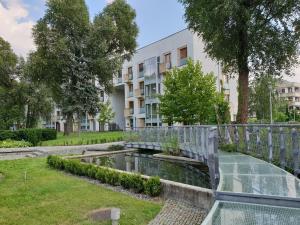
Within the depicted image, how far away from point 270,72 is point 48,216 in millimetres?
13182

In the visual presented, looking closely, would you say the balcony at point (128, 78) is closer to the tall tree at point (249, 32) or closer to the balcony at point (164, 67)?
the balcony at point (164, 67)

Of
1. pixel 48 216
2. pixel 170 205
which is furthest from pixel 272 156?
pixel 48 216

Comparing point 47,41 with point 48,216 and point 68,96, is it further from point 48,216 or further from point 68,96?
point 48,216

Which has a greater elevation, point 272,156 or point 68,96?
point 68,96

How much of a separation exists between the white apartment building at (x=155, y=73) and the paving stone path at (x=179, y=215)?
21299 mm

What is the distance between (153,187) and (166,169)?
5.96m

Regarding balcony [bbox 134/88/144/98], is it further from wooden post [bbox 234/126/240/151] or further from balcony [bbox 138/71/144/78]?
wooden post [bbox 234/126/240/151]

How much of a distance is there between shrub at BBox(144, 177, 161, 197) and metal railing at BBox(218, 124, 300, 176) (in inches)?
132

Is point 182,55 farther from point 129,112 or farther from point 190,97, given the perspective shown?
point 129,112

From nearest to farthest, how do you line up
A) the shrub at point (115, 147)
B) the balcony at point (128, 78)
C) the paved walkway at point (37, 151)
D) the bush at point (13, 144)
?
the paved walkway at point (37, 151)
the shrub at point (115, 147)
the bush at point (13, 144)
the balcony at point (128, 78)

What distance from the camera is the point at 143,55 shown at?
133ft

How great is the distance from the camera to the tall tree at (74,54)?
29531mm

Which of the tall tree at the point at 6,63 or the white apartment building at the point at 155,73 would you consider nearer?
the white apartment building at the point at 155,73

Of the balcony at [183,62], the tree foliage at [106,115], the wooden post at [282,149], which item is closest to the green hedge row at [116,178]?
the wooden post at [282,149]
